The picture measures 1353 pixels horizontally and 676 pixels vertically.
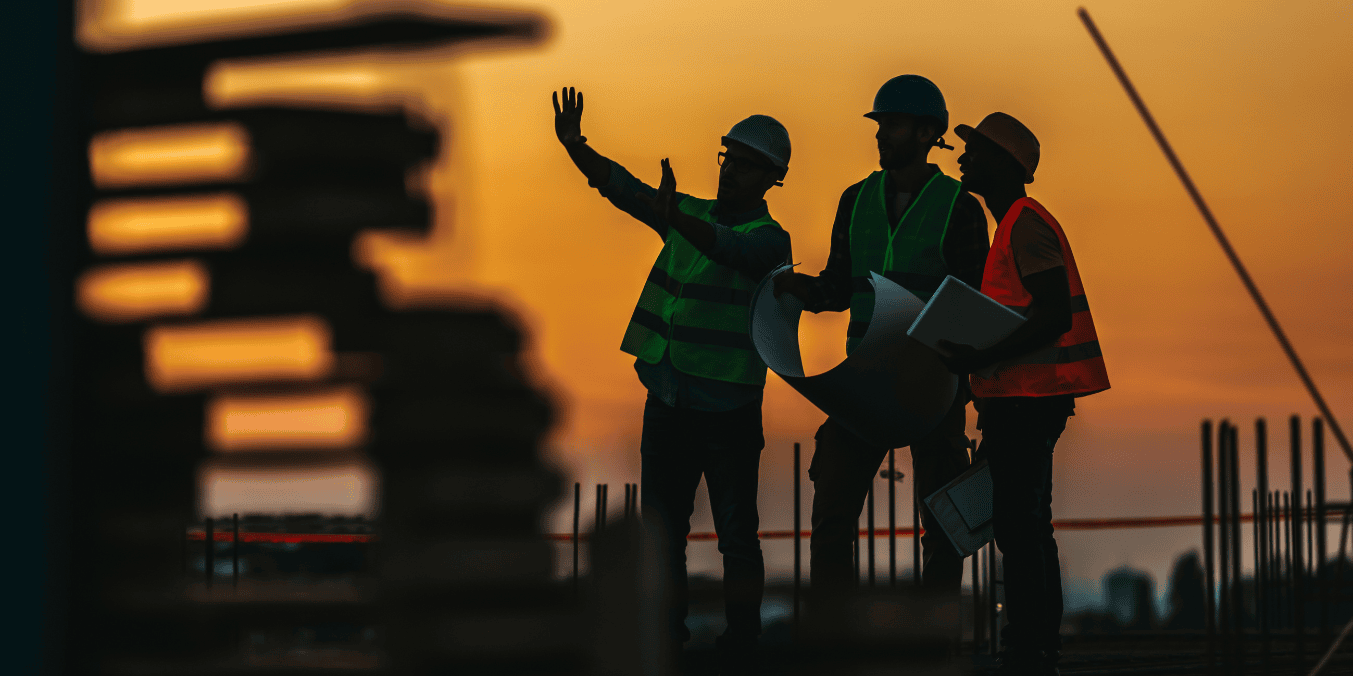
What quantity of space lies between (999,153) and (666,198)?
1.19 meters

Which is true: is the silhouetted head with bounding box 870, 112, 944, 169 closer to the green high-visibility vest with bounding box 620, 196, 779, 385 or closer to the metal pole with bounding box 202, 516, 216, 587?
the green high-visibility vest with bounding box 620, 196, 779, 385

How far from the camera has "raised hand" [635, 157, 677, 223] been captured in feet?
14.0

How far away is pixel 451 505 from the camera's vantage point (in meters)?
2.27

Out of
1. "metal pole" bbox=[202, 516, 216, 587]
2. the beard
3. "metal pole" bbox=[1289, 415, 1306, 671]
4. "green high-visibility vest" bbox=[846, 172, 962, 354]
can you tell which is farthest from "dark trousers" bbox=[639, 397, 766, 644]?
"metal pole" bbox=[1289, 415, 1306, 671]

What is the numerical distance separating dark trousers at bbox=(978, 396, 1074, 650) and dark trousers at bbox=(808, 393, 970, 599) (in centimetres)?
39

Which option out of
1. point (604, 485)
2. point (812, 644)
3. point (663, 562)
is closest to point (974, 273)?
point (812, 644)

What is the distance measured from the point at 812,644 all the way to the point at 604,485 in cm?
698

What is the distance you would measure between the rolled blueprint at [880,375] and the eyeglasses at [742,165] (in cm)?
40

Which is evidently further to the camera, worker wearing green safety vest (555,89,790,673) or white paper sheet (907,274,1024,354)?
worker wearing green safety vest (555,89,790,673)

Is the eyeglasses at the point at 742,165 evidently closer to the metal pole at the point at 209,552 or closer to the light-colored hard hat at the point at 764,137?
the light-colored hard hat at the point at 764,137

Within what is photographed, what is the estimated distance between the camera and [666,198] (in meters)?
4.30

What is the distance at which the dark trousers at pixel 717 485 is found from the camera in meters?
Answer: 4.32

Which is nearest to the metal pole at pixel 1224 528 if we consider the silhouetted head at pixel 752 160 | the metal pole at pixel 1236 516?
the metal pole at pixel 1236 516

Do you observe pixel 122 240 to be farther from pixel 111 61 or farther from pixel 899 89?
pixel 899 89
